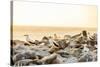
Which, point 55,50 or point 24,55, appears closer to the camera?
point 24,55

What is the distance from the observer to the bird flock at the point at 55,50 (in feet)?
8.77

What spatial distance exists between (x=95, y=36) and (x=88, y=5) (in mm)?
480

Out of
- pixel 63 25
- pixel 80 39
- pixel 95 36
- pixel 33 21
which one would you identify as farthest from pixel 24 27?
pixel 95 36

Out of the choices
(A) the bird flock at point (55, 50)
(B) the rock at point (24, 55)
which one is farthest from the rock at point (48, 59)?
(B) the rock at point (24, 55)

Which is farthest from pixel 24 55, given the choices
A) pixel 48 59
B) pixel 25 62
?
pixel 48 59

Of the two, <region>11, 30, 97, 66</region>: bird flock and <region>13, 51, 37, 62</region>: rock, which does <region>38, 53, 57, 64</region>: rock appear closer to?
<region>11, 30, 97, 66</region>: bird flock

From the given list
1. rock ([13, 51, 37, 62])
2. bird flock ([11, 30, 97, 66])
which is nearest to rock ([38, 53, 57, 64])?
bird flock ([11, 30, 97, 66])

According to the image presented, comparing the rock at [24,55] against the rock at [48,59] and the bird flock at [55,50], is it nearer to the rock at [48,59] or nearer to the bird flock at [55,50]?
the bird flock at [55,50]

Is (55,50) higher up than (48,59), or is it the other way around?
(55,50)

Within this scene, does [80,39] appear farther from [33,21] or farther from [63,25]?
[33,21]

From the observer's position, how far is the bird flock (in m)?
2.67

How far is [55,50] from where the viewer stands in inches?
111

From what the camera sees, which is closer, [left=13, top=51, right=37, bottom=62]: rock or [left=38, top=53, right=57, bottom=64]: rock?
[left=13, top=51, right=37, bottom=62]: rock

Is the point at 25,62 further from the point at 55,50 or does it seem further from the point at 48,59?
the point at 55,50
